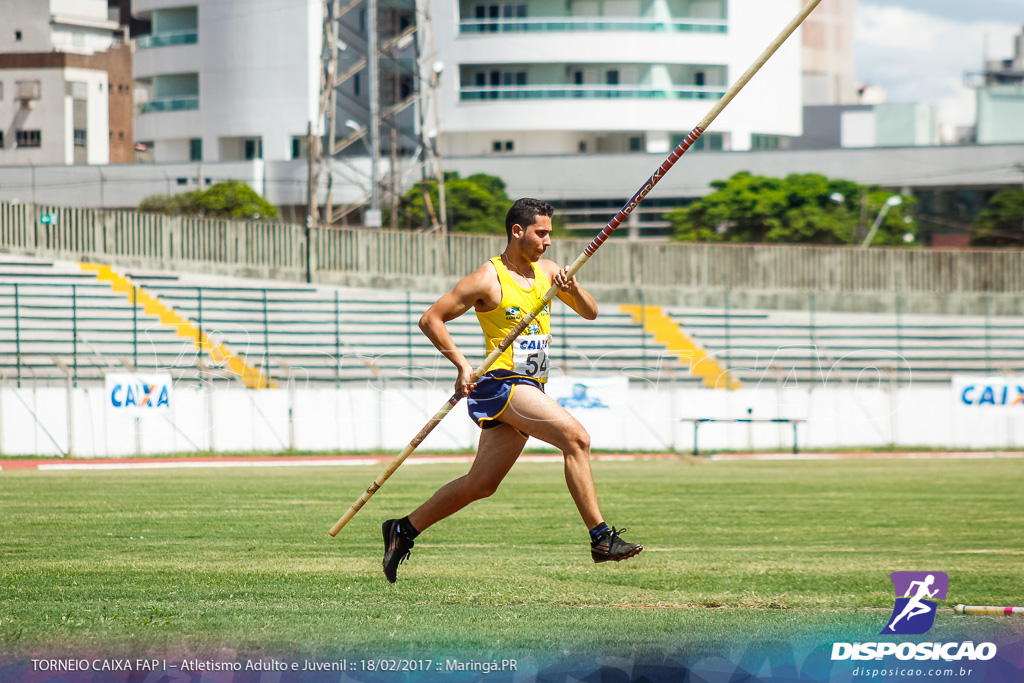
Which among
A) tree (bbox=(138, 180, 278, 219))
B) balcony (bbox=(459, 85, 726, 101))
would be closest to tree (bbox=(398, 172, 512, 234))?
tree (bbox=(138, 180, 278, 219))

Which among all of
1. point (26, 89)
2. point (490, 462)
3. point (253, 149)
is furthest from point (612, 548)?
point (253, 149)

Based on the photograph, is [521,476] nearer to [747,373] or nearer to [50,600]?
[747,373]

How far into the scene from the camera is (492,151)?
65000mm

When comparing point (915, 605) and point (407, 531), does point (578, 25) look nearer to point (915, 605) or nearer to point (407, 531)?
point (407, 531)

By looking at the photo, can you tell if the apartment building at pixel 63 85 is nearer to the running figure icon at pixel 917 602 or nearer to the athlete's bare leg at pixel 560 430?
the athlete's bare leg at pixel 560 430

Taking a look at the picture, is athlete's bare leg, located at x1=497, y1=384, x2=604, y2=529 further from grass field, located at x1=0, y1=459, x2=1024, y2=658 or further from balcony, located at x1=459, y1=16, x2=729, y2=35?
balcony, located at x1=459, y1=16, x2=729, y2=35

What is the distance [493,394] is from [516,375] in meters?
0.19

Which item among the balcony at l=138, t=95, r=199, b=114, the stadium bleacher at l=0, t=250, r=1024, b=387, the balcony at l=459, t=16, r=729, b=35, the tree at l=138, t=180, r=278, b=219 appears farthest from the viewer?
the balcony at l=138, t=95, r=199, b=114

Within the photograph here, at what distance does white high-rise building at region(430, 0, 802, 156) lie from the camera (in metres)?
63.8

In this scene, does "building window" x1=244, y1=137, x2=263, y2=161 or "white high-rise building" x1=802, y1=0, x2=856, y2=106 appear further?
"white high-rise building" x1=802, y1=0, x2=856, y2=106

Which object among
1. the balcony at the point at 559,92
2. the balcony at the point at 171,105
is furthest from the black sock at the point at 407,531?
the balcony at the point at 171,105

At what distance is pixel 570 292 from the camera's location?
300 inches

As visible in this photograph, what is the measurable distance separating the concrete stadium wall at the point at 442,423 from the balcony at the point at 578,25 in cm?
3948

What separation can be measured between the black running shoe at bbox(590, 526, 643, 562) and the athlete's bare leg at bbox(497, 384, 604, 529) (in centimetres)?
12
